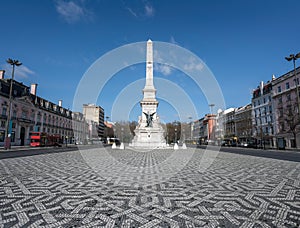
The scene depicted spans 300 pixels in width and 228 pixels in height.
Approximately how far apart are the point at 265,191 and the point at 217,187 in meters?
1.28

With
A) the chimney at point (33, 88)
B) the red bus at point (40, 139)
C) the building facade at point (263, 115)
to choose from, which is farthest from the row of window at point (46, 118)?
the building facade at point (263, 115)

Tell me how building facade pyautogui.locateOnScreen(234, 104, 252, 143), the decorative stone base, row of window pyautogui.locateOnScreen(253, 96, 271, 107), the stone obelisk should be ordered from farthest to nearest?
building facade pyautogui.locateOnScreen(234, 104, 252, 143), row of window pyautogui.locateOnScreen(253, 96, 271, 107), the stone obelisk, the decorative stone base

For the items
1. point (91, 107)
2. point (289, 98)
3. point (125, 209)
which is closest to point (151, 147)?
point (125, 209)

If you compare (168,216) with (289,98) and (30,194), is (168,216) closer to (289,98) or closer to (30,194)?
(30,194)

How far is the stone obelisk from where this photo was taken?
3098cm

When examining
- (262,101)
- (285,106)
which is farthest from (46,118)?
(285,106)

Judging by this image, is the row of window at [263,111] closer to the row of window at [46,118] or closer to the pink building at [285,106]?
the pink building at [285,106]

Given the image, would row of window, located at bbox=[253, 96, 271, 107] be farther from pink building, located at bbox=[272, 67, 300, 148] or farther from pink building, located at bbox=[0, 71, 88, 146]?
pink building, located at bbox=[0, 71, 88, 146]

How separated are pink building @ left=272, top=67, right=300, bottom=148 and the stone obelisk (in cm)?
2573

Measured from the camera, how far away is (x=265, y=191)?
533 centimetres

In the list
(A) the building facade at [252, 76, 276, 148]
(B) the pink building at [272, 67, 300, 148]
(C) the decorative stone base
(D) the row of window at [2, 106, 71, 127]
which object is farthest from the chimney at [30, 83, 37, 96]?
(B) the pink building at [272, 67, 300, 148]

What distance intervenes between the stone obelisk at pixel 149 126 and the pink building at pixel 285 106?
84.4 ft

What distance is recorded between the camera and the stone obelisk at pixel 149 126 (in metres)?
31.0

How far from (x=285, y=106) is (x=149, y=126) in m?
32.1
